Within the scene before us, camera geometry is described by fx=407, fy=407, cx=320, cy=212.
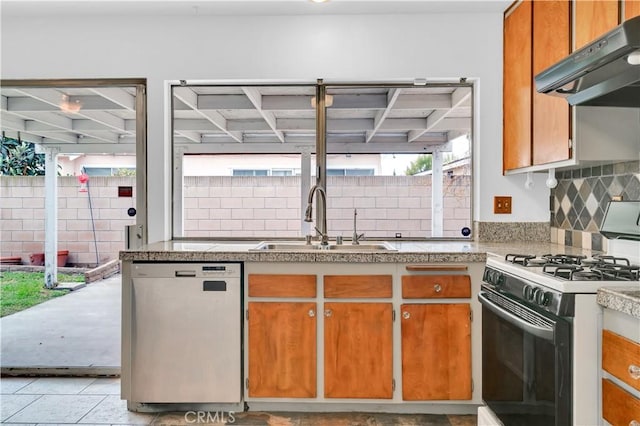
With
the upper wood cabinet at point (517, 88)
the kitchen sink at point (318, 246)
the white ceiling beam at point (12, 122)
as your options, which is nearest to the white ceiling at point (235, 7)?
the upper wood cabinet at point (517, 88)

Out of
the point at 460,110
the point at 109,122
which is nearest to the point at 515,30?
the point at 460,110

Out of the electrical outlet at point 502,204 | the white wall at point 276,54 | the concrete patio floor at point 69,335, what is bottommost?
the concrete patio floor at point 69,335

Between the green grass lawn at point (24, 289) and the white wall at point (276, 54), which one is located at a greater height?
the white wall at point (276, 54)

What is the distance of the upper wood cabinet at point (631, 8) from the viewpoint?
62.2 inches

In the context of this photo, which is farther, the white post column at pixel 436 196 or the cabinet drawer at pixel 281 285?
the white post column at pixel 436 196

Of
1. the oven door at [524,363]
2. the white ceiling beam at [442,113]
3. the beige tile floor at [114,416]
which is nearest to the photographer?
the oven door at [524,363]

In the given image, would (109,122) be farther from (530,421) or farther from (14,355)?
(530,421)

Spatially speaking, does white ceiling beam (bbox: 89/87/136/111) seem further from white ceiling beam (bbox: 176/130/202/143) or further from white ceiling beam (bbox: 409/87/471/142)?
white ceiling beam (bbox: 409/87/471/142)

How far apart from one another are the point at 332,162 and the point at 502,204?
1195mm

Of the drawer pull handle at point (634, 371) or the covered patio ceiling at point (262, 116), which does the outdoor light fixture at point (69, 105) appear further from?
the drawer pull handle at point (634, 371)

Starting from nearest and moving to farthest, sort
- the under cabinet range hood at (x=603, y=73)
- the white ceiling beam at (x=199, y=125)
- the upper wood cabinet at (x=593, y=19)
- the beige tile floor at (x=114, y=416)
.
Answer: the under cabinet range hood at (x=603, y=73)
the upper wood cabinet at (x=593, y=19)
the beige tile floor at (x=114, y=416)
the white ceiling beam at (x=199, y=125)

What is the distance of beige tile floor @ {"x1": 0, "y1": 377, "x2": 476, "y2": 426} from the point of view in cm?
217

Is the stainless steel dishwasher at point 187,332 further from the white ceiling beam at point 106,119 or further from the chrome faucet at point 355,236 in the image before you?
the white ceiling beam at point 106,119

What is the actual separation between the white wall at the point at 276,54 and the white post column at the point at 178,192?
0.44ft
